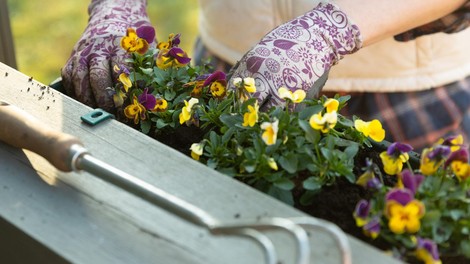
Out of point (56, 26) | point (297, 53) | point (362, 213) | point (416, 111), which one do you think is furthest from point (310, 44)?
point (56, 26)

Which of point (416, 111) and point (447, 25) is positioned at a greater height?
point (447, 25)

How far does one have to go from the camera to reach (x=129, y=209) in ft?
2.60

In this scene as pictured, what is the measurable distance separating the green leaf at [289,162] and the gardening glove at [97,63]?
341mm

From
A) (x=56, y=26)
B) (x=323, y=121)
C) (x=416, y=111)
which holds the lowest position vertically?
(x=56, y=26)

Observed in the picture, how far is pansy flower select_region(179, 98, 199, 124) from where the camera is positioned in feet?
3.22

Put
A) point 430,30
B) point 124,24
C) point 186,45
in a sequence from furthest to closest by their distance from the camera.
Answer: point 186,45
point 430,30
point 124,24

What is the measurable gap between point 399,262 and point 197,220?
0.70 feet

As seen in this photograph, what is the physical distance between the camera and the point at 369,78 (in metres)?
1.49

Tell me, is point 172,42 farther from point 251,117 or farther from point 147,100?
point 251,117

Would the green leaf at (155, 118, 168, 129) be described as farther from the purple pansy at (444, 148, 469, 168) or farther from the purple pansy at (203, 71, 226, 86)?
the purple pansy at (444, 148, 469, 168)

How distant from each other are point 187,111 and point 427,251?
1.32 feet

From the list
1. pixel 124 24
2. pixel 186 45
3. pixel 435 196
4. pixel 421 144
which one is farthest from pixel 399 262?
pixel 186 45

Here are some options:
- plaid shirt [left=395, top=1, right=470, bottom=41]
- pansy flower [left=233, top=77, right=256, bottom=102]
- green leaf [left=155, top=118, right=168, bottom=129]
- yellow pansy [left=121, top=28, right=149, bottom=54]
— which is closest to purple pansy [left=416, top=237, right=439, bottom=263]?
pansy flower [left=233, top=77, right=256, bottom=102]

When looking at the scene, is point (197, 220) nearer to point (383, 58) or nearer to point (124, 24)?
point (124, 24)
